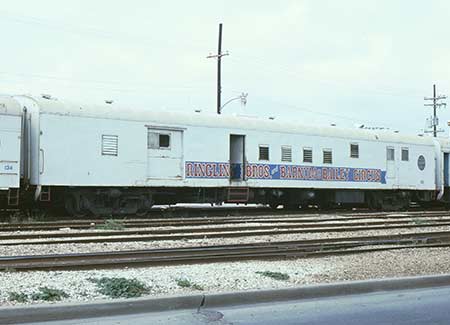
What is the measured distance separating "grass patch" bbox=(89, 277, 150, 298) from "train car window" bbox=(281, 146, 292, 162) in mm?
15357

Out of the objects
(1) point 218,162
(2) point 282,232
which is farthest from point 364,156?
(2) point 282,232

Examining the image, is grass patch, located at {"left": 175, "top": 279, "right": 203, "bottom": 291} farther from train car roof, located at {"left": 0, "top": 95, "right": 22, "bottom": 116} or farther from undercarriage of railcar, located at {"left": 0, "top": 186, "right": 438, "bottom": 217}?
train car roof, located at {"left": 0, "top": 95, "right": 22, "bottom": 116}

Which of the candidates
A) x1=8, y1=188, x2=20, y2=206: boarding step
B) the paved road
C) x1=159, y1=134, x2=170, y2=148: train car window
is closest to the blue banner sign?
x1=159, y1=134, x2=170, y2=148: train car window

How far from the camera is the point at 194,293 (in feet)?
23.7

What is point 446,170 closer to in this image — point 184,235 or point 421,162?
point 421,162

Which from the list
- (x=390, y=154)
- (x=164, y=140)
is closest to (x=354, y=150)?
(x=390, y=154)

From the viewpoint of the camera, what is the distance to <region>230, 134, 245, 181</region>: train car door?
2169 cm

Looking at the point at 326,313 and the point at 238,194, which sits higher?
the point at 238,194

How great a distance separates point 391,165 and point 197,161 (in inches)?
396

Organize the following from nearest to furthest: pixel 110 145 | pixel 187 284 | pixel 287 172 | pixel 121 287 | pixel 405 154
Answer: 1. pixel 121 287
2. pixel 187 284
3. pixel 110 145
4. pixel 287 172
5. pixel 405 154

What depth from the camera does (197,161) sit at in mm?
Result: 20469

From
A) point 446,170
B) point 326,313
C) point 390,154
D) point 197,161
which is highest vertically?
point 390,154

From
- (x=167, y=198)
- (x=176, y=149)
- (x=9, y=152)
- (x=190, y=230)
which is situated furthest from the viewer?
(x=167, y=198)

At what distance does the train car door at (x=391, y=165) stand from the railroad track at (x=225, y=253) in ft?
40.1
